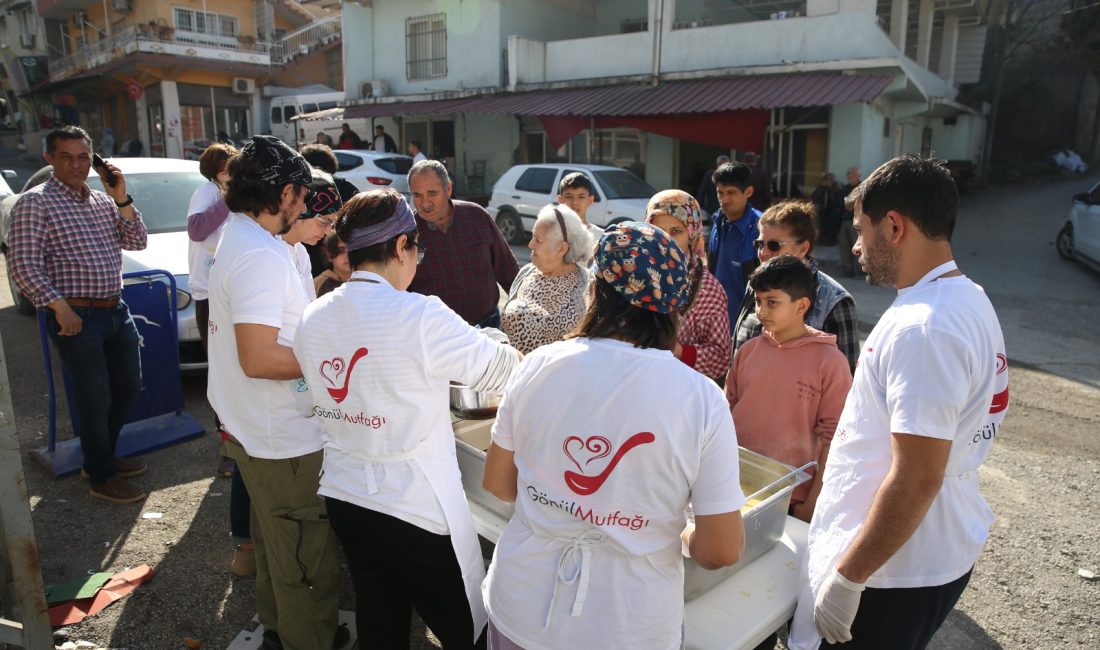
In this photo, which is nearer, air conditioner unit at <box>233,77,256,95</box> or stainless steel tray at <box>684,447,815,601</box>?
stainless steel tray at <box>684,447,815,601</box>

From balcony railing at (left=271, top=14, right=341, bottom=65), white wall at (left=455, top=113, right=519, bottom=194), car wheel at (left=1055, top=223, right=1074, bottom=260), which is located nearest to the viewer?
car wheel at (left=1055, top=223, right=1074, bottom=260)

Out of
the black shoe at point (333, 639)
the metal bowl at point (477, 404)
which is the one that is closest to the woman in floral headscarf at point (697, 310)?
the metal bowl at point (477, 404)

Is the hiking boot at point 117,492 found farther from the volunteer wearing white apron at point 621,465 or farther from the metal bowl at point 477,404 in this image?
the volunteer wearing white apron at point 621,465

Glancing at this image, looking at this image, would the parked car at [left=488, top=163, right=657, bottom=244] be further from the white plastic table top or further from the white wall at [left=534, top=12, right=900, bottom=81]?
the white plastic table top

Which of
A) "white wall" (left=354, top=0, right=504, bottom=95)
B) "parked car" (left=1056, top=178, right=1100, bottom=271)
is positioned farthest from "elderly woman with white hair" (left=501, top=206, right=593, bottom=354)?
"white wall" (left=354, top=0, right=504, bottom=95)

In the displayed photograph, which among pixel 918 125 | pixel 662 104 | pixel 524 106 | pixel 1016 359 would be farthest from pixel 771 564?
pixel 918 125

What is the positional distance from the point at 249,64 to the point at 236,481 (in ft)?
95.7

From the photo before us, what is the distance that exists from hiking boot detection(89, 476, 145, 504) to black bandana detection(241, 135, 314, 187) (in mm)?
2500

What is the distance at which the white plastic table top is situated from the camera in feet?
5.93

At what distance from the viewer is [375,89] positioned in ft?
68.8

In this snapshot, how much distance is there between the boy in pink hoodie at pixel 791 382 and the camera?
8.61 ft

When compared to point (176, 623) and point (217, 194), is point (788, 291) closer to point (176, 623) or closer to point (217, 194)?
point (176, 623)

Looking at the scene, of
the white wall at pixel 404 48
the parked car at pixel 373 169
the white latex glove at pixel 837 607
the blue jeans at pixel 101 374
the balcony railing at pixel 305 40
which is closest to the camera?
the white latex glove at pixel 837 607

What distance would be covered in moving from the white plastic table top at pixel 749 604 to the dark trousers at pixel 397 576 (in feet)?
2.16
